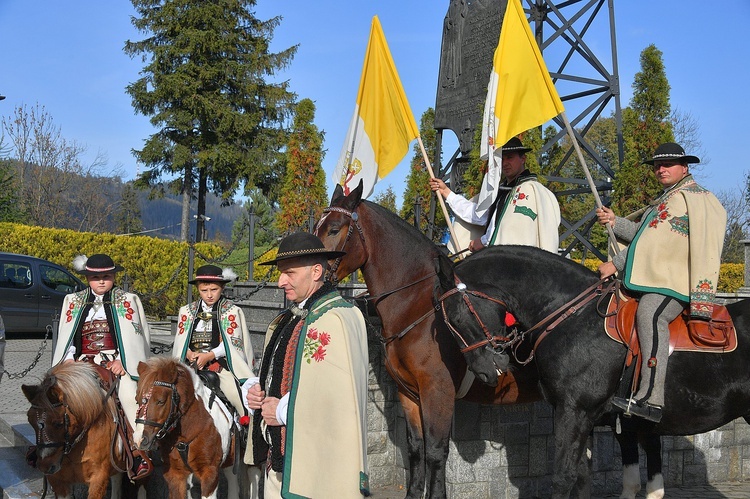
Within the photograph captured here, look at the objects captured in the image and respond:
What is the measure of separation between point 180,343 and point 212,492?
145cm

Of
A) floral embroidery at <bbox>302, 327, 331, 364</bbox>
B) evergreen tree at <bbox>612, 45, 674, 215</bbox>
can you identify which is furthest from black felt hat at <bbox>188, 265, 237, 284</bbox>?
evergreen tree at <bbox>612, 45, 674, 215</bbox>

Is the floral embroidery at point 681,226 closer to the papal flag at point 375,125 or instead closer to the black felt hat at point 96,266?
the papal flag at point 375,125

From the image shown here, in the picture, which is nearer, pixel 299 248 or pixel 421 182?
pixel 299 248

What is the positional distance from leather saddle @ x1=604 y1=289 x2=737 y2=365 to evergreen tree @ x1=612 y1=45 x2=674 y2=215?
9931 millimetres

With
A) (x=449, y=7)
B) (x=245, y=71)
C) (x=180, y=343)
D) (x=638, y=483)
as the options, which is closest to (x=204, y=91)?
(x=245, y=71)

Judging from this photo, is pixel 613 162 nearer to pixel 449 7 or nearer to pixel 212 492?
pixel 449 7

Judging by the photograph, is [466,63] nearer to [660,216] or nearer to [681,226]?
[660,216]

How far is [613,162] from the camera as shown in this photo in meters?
37.9

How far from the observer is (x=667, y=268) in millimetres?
5059

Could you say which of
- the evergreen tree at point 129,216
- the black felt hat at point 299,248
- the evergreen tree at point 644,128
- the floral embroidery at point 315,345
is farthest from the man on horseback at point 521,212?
the evergreen tree at point 129,216

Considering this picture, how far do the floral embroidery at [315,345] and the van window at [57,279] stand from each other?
565 inches

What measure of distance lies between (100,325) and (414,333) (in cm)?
259

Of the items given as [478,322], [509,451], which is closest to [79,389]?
[478,322]

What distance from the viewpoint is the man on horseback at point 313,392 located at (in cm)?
360
